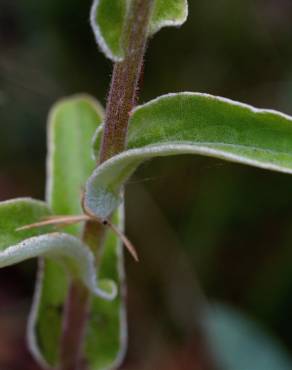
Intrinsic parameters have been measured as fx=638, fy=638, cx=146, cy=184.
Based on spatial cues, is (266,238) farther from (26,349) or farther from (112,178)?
(112,178)

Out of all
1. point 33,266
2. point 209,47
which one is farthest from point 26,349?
point 209,47

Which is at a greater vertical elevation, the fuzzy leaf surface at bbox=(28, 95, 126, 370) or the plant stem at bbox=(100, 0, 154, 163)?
the plant stem at bbox=(100, 0, 154, 163)

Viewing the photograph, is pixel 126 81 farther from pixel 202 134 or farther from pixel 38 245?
pixel 38 245

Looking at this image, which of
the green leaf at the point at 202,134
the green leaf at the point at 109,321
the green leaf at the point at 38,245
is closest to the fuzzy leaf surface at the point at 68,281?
the green leaf at the point at 109,321

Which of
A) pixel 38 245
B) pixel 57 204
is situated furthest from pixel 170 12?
pixel 57 204

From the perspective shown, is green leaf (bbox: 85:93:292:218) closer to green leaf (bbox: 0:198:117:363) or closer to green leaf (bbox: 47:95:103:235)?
green leaf (bbox: 0:198:117:363)

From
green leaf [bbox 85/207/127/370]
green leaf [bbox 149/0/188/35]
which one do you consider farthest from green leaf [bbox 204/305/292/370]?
green leaf [bbox 149/0/188/35]

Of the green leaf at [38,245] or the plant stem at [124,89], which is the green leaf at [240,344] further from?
the plant stem at [124,89]
